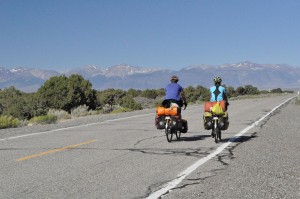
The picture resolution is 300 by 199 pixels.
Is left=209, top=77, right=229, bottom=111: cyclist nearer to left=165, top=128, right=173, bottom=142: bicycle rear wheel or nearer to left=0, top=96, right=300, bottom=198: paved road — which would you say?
left=0, top=96, right=300, bottom=198: paved road

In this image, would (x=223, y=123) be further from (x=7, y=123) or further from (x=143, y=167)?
(x=7, y=123)

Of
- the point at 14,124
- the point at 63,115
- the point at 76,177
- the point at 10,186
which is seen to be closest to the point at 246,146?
the point at 76,177

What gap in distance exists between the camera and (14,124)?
806 inches

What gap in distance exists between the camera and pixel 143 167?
876 centimetres

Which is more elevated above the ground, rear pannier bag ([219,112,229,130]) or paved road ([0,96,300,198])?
rear pannier bag ([219,112,229,130])

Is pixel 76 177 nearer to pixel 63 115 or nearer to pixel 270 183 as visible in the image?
pixel 270 183

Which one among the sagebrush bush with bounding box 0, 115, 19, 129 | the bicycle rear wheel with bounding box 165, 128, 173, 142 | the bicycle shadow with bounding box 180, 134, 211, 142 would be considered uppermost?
the sagebrush bush with bounding box 0, 115, 19, 129

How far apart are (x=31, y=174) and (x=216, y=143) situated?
5843 mm

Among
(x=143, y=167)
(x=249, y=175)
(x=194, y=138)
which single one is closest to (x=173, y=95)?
(x=194, y=138)

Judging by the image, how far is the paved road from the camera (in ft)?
22.4

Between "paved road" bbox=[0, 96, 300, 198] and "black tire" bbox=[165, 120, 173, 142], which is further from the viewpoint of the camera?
"black tire" bbox=[165, 120, 173, 142]

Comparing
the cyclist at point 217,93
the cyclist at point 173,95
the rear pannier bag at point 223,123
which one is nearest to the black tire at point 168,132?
the cyclist at point 173,95

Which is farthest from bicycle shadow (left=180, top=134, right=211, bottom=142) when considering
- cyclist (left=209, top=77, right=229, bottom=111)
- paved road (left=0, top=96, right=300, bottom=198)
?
cyclist (left=209, top=77, right=229, bottom=111)

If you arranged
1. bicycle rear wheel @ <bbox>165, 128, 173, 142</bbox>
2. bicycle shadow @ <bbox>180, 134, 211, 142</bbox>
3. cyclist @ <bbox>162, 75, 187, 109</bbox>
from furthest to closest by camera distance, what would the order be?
1. bicycle shadow @ <bbox>180, 134, 211, 142</bbox>
2. cyclist @ <bbox>162, 75, 187, 109</bbox>
3. bicycle rear wheel @ <bbox>165, 128, 173, 142</bbox>
